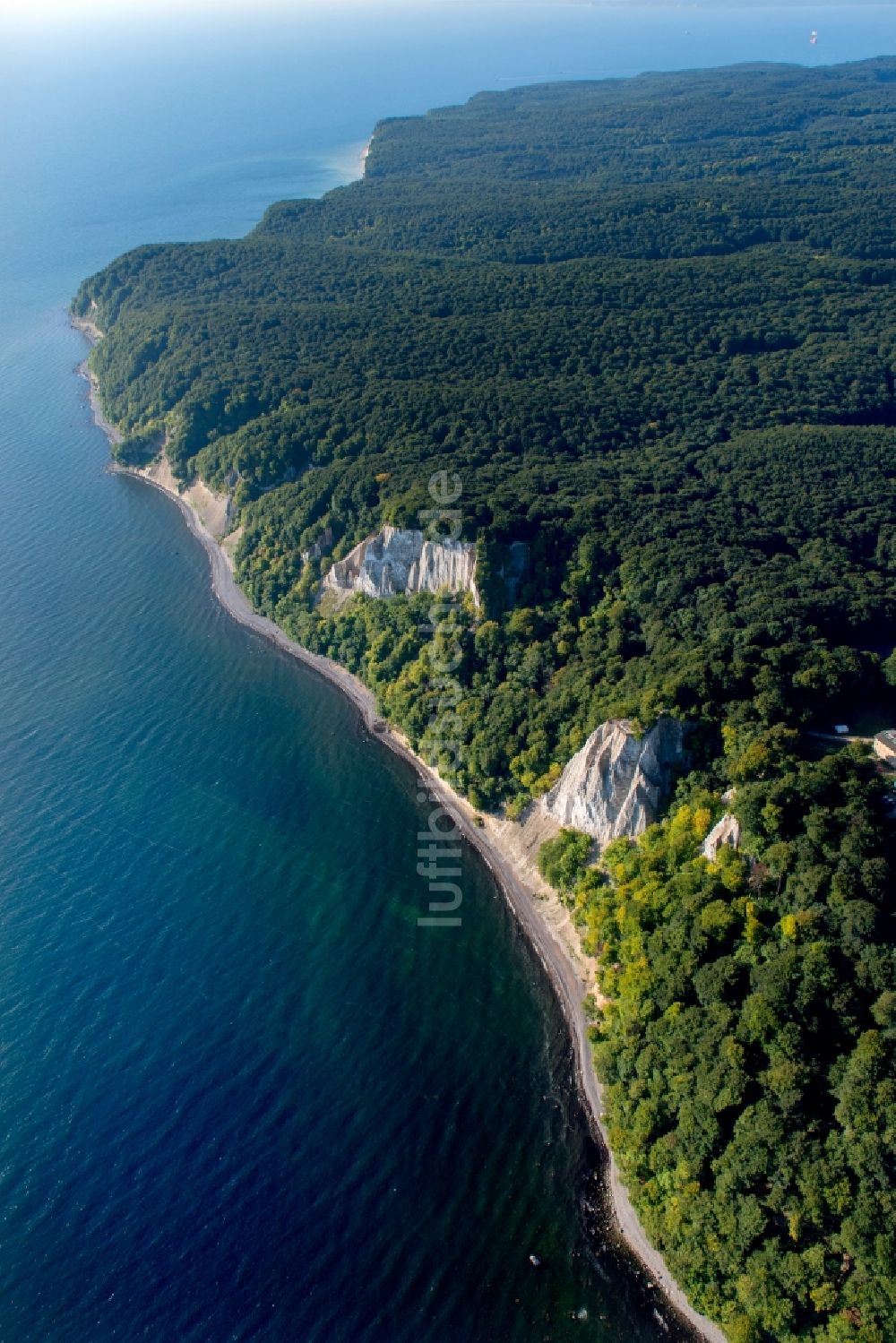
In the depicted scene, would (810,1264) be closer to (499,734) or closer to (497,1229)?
→ (497,1229)

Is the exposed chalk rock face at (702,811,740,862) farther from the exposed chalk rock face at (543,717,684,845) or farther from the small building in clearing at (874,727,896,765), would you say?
the small building in clearing at (874,727,896,765)

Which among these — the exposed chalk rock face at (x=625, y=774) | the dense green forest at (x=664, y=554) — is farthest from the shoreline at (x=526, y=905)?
→ the exposed chalk rock face at (x=625, y=774)

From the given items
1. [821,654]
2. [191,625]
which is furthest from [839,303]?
[191,625]

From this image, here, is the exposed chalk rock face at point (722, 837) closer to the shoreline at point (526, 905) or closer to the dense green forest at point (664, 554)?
the dense green forest at point (664, 554)

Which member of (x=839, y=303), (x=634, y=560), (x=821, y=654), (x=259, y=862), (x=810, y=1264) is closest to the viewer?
(x=810, y=1264)

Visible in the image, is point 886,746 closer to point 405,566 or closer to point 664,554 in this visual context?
point 664,554

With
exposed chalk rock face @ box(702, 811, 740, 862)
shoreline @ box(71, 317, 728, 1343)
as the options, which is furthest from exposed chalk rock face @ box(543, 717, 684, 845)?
shoreline @ box(71, 317, 728, 1343)
